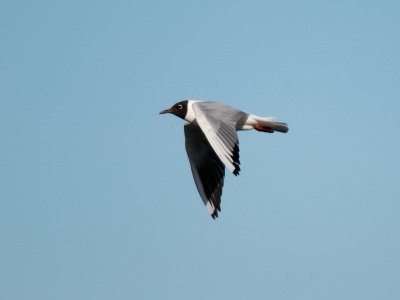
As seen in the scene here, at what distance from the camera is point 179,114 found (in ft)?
50.6

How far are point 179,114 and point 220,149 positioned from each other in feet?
9.56

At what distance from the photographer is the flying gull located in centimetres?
1313

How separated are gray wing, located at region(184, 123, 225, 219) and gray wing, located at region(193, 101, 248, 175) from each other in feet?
5.03

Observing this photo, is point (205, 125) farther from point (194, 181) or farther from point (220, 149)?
point (194, 181)

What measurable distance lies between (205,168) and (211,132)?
9.49ft

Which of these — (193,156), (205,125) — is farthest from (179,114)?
(205,125)

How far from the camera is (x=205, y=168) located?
1587 centimetres

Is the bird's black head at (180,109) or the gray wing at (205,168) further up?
the bird's black head at (180,109)

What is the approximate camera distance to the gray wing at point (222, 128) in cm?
1258

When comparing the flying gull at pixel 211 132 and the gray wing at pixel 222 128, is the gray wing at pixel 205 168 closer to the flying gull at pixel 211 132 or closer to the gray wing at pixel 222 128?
the flying gull at pixel 211 132

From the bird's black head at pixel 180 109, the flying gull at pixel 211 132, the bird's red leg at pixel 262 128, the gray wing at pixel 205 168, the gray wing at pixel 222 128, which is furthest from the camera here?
the gray wing at pixel 205 168

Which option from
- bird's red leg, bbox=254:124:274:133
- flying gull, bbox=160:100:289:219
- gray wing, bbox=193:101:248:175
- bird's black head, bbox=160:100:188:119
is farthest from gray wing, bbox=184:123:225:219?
gray wing, bbox=193:101:248:175

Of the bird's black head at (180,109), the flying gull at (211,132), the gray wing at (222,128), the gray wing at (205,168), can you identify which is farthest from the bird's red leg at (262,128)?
the bird's black head at (180,109)

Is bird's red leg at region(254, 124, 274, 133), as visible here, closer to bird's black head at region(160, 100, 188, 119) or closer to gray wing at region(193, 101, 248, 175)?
gray wing at region(193, 101, 248, 175)
